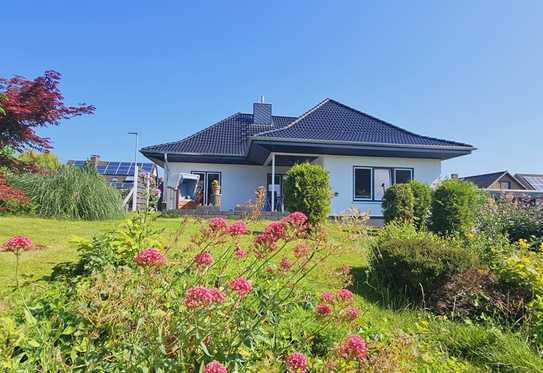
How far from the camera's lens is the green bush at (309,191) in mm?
9898

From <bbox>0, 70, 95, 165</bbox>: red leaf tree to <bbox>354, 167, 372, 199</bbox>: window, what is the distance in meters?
12.0

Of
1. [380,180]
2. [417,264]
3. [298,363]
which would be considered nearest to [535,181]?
[380,180]

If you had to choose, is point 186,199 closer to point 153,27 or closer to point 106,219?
point 106,219

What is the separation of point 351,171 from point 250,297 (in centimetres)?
1430

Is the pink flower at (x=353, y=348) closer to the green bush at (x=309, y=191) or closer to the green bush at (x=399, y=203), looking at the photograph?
the green bush at (x=309, y=191)

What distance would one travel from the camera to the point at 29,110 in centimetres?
602

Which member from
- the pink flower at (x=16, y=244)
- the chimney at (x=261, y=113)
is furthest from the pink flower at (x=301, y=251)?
the chimney at (x=261, y=113)

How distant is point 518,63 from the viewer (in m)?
10.3

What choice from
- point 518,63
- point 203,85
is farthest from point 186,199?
point 518,63

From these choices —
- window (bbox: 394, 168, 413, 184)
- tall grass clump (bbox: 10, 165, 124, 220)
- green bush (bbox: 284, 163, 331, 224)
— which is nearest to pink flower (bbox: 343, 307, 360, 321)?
green bush (bbox: 284, 163, 331, 224)

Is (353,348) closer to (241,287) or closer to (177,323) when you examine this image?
(241,287)

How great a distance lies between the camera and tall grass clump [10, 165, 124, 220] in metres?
9.69

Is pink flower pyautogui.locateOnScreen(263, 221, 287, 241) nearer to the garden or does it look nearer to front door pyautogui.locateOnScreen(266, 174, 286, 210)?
the garden

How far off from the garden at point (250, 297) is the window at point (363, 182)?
10.5 meters
